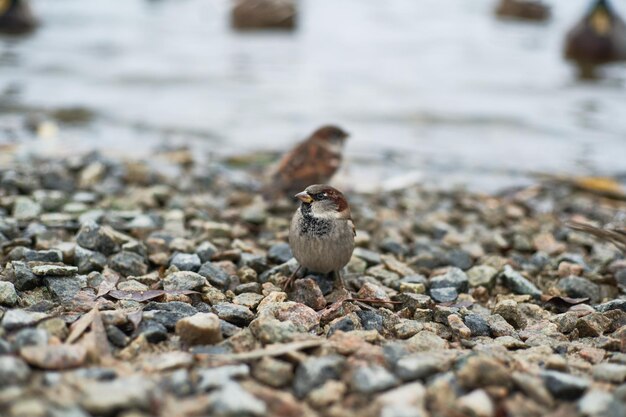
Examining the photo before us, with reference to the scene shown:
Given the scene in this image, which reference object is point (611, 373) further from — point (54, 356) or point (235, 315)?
point (54, 356)

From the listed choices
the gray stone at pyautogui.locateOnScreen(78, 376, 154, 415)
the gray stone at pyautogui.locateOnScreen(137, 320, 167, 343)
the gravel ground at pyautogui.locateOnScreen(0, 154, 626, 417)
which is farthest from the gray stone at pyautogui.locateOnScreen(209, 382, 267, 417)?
the gray stone at pyautogui.locateOnScreen(137, 320, 167, 343)

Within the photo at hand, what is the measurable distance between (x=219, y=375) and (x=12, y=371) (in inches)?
29.4

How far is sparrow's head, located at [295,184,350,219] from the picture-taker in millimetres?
4012

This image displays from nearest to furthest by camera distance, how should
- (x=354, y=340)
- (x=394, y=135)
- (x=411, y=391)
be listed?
1. (x=411, y=391)
2. (x=354, y=340)
3. (x=394, y=135)

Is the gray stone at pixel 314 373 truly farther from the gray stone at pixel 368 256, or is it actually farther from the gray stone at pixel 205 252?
the gray stone at pixel 368 256

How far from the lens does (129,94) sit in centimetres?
1041

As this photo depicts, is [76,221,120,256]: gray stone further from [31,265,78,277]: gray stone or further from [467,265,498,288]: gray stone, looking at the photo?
[467,265,498,288]: gray stone

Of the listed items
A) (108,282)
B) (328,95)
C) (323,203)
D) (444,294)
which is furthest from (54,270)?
(328,95)

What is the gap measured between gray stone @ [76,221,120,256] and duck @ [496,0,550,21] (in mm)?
17672

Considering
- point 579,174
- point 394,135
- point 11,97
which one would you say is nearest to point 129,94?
point 11,97

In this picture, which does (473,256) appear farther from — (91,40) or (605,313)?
(91,40)

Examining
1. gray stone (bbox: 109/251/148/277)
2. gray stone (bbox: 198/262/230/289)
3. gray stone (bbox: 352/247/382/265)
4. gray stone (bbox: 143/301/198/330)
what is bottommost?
gray stone (bbox: 352/247/382/265)

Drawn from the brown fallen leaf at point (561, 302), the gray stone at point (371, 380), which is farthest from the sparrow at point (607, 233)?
the gray stone at point (371, 380)

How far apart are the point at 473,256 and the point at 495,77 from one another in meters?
8.58
